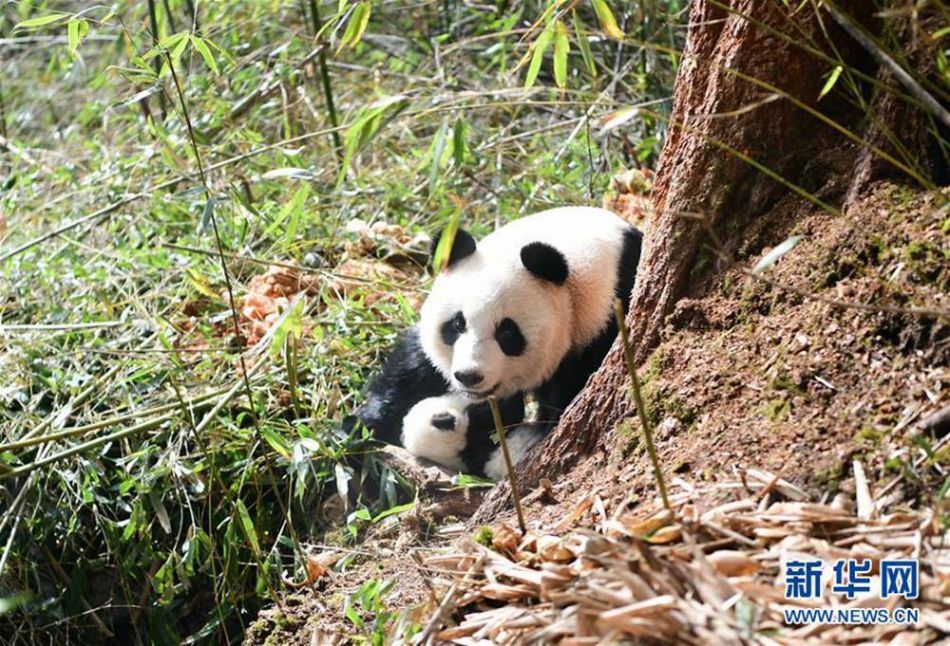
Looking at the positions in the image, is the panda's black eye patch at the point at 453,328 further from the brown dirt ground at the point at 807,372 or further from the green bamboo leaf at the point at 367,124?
the green bamboo leaf at the point at 367,124

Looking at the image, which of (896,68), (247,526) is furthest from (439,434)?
(896,68)

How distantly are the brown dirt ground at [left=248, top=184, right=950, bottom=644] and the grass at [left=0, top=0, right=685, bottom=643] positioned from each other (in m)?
0.68

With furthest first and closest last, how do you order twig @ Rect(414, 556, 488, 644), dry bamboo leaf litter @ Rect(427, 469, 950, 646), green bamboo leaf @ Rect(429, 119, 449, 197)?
1. green bamboo leaf @ Rect(429, 119, 449, 197)
2. twig @ Rect(414, 556, 488, 644)
3. dry bamboo leaf litter @ Rect(427, 469, 950, 646)

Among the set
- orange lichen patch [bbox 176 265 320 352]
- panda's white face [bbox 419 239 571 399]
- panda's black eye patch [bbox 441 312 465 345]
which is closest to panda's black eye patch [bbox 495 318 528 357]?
panda's white face [bbox 419 239 571 399]

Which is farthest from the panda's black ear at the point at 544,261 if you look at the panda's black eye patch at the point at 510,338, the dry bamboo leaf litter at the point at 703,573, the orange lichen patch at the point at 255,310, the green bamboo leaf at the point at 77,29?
the green bamboo leaf at the point at 77,29

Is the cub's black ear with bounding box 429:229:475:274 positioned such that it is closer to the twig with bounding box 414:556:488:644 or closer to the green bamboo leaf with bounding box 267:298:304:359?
the green bamboo leaf with bounding box 267:298:304:359

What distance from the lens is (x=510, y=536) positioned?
2383mm

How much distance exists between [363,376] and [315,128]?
2.27 metres

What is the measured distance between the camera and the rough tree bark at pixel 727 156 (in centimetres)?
266

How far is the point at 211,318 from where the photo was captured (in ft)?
14.1

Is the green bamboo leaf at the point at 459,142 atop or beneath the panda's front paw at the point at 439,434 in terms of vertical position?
atop

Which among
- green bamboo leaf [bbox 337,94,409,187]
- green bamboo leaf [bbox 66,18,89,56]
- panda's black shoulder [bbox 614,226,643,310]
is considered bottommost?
panda's black shoulder [bbox 614,226,643,310]

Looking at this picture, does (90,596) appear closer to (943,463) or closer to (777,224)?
(777,224)

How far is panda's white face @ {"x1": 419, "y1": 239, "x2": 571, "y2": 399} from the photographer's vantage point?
11.8 feet
